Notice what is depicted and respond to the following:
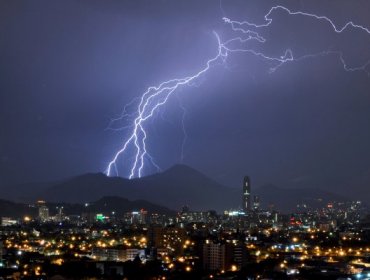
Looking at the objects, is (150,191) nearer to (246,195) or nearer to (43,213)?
(246,195)

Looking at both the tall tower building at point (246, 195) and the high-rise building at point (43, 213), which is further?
the tall tower building at point (246, 195)

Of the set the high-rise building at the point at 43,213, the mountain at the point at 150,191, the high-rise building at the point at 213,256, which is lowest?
the high-rise building at the point at 213,256

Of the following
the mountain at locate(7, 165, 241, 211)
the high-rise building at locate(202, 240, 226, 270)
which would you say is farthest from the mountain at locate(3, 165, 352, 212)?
the high-rise building at locate(202, 240, 226, 270)

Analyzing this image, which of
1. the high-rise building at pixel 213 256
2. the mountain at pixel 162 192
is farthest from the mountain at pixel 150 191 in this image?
the high-rise building at pixel 213 256

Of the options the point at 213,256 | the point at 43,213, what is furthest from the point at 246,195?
the point at 213,256

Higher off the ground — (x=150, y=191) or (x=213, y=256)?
(x=150, y=191)

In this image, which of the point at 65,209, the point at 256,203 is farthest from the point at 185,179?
the point at 65,209

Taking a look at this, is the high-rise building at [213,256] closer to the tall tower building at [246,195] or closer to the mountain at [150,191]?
the tall tower building at [246,195]

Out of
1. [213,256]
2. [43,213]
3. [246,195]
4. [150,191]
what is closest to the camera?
[213,256]

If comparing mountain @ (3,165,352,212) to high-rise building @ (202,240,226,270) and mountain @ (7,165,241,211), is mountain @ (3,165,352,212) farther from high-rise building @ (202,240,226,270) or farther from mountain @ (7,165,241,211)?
high-rise building @ (202,240,226,270)

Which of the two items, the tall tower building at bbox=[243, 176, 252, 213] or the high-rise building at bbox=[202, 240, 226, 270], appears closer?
the high-rise building at bbox=[202, 240, 226, 270]

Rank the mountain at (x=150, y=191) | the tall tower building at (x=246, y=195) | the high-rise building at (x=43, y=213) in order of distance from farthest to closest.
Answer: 1. the mountain at (x=150, y=191)
2. the tall tower building at (x=246, y=195)
3. the high-rise building at (x=43, y=213)
